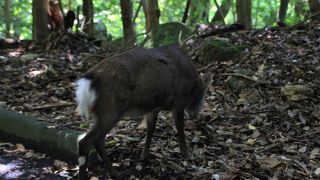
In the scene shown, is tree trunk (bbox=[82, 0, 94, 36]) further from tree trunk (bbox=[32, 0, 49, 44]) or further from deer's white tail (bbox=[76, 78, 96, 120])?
deer's white tail (bbox=[76, 78, 96, 120])

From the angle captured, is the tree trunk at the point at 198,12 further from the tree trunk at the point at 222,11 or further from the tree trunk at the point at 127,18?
the tree trunk at the point at 127,18

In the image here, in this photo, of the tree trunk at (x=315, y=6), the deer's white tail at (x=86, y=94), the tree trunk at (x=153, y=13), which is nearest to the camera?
the deer's white tail at (x=86, y=94)

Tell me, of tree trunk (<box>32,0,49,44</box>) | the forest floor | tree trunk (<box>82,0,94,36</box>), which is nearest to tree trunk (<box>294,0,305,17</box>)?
the forest floor

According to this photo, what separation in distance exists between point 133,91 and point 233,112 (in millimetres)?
2361

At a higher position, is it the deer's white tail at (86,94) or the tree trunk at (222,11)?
the tree trunk at (222,11)

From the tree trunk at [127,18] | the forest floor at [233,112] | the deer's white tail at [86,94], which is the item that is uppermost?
the tree trunk at [127,18]

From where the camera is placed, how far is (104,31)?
1388 centimetres

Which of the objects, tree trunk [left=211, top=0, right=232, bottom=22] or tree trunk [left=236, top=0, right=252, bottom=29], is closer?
tree trunk [left=236, top=0, right=252, bottom=29]

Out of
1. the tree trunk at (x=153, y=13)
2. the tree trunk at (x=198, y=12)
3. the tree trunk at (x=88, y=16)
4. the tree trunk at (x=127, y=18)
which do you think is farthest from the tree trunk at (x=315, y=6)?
the tree trunk at (x=88, y=16)

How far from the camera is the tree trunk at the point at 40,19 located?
1068 centimetres

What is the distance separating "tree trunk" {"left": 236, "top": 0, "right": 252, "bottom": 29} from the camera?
35.7ft

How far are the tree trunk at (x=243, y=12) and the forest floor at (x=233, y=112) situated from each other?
1.32 m

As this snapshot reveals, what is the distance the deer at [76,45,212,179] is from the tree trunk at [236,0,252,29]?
17.0ft

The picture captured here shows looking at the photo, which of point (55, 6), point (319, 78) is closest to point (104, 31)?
point (55, 6)
